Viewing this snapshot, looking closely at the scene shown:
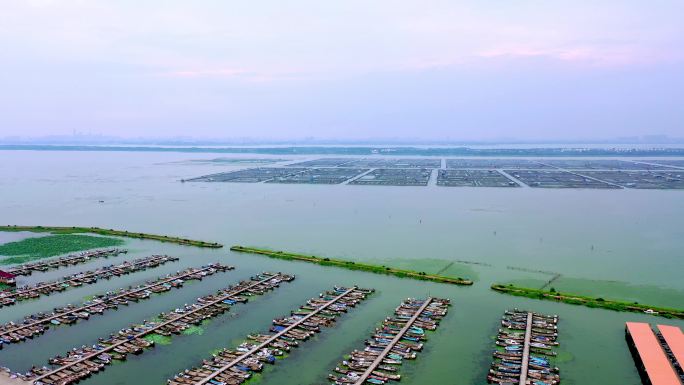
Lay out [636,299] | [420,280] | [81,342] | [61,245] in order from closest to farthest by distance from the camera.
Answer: [81,342] < [636,299] < [420,280] < [61,245]

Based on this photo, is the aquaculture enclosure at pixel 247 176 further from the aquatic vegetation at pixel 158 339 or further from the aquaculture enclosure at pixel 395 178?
the aquatic vegetation at pixel 158 339

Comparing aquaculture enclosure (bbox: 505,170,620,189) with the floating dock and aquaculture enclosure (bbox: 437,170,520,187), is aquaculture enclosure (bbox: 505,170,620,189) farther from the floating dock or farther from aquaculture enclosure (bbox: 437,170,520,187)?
the floating dock

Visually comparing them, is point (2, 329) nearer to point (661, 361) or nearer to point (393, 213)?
point (661, 361)

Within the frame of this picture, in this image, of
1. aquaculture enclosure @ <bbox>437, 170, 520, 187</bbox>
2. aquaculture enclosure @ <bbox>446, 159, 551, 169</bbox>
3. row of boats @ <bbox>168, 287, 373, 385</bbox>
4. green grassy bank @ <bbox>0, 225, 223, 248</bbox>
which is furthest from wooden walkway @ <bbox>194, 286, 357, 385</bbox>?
aquaculture enclosure @ <bbox>446, 159, 551, 169</bbox>

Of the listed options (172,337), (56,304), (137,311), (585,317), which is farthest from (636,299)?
(56,304)

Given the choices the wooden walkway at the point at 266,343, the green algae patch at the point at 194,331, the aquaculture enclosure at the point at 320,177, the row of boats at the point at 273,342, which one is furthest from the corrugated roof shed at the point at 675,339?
the aquaculture enclosure at the point at 320,177

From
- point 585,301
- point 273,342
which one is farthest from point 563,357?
point 273,342

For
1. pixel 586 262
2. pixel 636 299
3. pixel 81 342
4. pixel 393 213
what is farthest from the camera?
pixel 393 213
